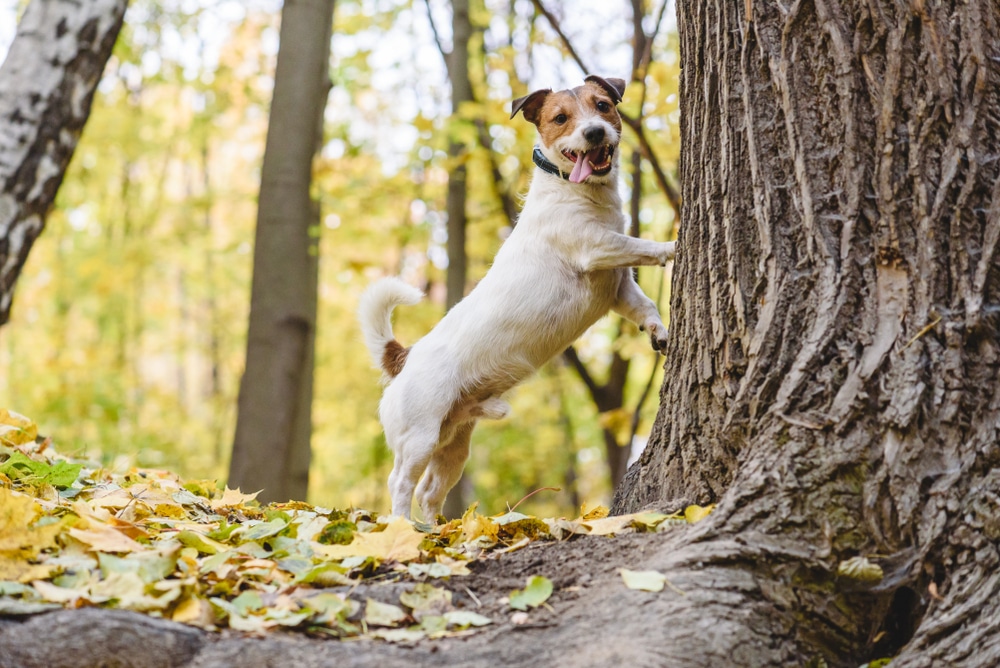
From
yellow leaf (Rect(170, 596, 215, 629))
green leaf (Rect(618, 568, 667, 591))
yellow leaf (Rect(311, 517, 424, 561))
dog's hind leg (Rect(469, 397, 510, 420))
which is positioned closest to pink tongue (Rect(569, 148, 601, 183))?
dog's hind leg (Rect(469, 397, 510, 420))

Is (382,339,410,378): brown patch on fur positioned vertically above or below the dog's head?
below

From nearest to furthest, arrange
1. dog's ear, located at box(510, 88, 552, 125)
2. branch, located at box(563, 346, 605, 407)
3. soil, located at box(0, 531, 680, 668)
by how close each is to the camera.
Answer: soil, located at box(0, 531, 680, 668), dog's ear, located at box(510, 88, 552, 125), branch, located at box(563, 346, 605, 407)

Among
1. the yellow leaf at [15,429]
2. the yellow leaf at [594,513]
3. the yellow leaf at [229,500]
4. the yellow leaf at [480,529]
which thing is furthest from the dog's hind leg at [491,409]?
the yellow leaf at [15,429]

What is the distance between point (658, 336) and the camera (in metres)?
3.87

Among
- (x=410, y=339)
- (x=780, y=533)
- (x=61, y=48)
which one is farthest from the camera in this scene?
(x=410, y=339)

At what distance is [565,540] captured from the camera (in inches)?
113

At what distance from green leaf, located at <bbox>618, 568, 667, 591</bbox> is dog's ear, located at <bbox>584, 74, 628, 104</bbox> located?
9.20ft

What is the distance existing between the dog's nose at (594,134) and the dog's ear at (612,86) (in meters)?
0.43

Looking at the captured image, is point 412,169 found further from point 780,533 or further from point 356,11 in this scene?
point 780,533

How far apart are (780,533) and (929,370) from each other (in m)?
0.61

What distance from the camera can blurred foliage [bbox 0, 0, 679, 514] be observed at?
33.2 ft

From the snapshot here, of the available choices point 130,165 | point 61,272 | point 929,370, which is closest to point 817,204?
point 929,370

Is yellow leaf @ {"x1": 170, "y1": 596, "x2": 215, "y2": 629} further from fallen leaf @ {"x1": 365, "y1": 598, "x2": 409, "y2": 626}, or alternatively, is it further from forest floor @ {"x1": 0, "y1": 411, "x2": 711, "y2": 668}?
fallen leaf @ {"x1": 365, "y1": 598, "x2": 409, "y2": 626}

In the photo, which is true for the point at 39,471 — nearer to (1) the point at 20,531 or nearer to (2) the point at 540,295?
(1) the point at 20,531
